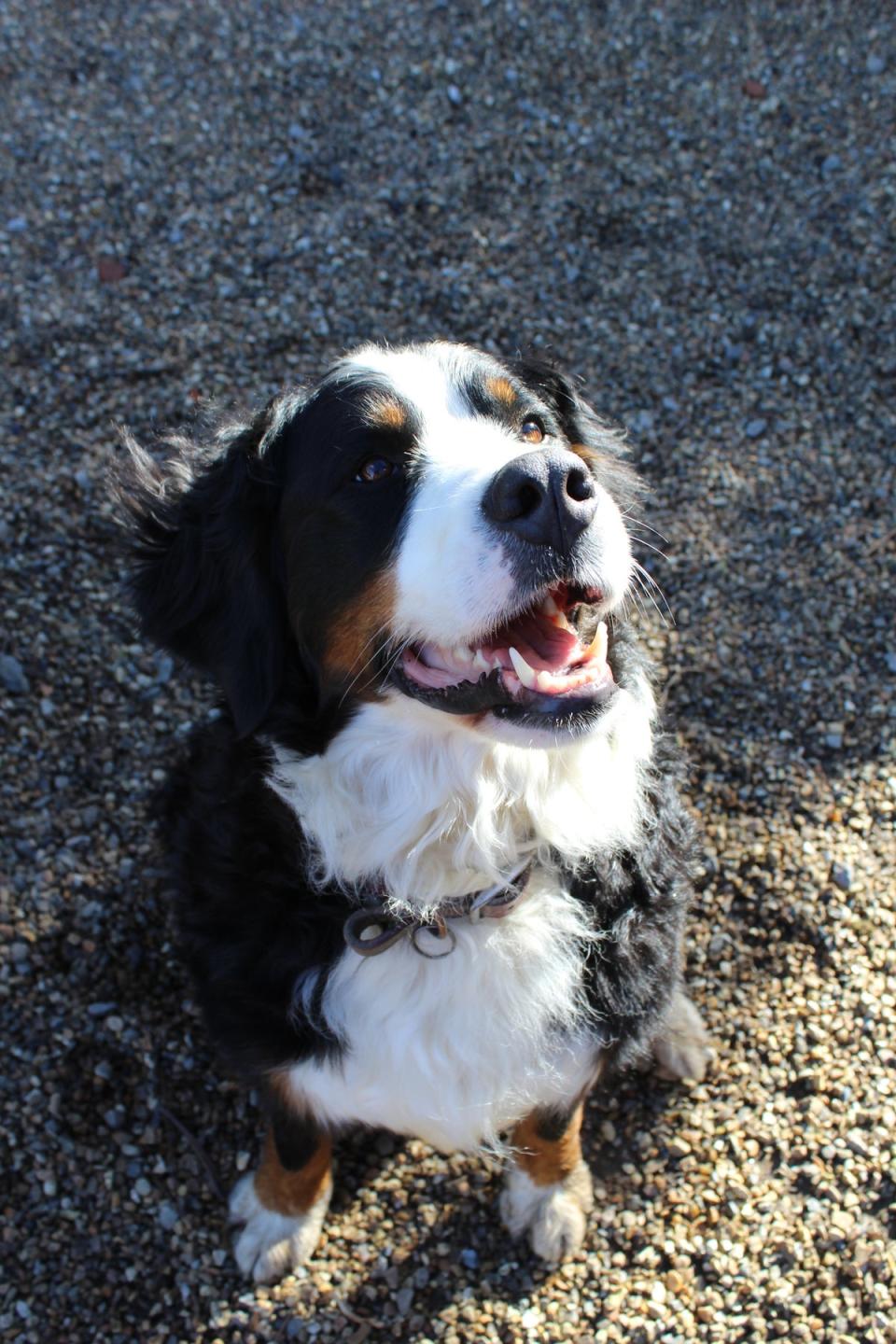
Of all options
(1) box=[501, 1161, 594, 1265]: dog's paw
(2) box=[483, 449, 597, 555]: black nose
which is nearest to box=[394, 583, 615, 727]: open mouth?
(2) box=[483, 449, 597, 555]: black nose

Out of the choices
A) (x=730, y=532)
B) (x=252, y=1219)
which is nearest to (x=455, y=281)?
(x=730, y=532)

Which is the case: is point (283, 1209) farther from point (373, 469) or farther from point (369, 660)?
point (373, 469)

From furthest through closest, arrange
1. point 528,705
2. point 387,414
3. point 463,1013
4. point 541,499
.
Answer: point 463,1013 → point 387,414 → point 528,705 → point 541,499

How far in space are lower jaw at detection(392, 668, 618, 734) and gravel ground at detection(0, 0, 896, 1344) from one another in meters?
1.41

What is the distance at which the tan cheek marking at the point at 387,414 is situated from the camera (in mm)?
2131

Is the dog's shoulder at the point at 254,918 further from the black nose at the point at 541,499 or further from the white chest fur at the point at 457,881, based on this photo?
the black nose at the point at 541,499

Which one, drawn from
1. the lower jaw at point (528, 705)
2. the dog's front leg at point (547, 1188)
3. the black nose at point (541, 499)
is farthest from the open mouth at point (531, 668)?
the dog's front leg at point (547, 1188)

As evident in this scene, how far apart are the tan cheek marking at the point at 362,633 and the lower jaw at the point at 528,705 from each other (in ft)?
0.48

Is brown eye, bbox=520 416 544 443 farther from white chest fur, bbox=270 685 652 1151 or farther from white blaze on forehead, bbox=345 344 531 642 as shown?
white chest fur, bbox=270 685 652 1151

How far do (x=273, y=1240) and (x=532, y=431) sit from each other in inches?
76.4

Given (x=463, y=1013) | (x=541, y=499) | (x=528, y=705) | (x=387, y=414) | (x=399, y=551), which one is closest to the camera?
(x=541, y=499)

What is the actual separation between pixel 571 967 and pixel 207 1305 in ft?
4.02

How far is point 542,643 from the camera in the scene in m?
2.06

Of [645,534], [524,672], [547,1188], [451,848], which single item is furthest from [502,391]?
[547,1188]
